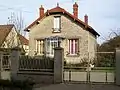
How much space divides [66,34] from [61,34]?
0.68 m

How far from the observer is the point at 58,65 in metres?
20.7

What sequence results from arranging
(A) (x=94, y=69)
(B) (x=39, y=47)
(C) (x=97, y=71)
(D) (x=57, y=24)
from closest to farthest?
(C) (x=97, y=71) < (A) (x=94, y=69) < (D) (x=57, y=24) < (B) (x=39, y=47)

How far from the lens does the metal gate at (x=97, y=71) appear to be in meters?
20.3

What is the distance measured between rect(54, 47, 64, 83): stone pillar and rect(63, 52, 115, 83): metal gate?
555mm

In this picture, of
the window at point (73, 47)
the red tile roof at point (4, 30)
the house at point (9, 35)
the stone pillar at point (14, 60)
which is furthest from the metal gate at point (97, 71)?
the red tile roof at point (4, 30)

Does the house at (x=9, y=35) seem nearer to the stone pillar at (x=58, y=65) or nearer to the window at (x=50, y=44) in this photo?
the window at (x=50, y=44)

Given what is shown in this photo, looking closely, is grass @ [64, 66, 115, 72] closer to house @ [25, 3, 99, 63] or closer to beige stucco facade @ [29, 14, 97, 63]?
beige stucco facade @ [29, 14, 97, 63]

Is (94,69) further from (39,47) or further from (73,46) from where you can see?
(39,47)

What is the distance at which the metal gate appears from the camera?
20328 millimetres

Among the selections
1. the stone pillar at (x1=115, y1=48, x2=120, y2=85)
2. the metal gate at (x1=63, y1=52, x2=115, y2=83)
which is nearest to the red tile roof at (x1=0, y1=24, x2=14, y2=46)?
the metal gate at (x1=63, y1=52, x2=115, y2=83)

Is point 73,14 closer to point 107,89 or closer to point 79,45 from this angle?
point 79,45

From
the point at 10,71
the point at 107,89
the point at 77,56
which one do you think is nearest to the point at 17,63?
the point at 10,71

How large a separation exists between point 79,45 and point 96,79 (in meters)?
17.6

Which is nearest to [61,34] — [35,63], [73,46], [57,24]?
[57,24]
